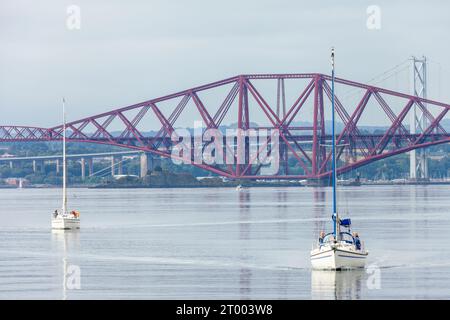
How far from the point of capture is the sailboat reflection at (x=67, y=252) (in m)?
38.7

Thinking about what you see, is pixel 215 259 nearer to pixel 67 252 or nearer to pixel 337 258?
pixel 67 252

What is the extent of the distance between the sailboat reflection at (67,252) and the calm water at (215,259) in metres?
0.06

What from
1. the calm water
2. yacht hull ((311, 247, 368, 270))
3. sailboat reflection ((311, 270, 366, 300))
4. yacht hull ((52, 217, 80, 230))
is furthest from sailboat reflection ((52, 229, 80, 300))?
yacht hull ((311, 247, 368, 270))

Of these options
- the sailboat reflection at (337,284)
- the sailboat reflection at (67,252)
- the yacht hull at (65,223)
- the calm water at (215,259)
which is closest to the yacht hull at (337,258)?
the sailboat reflection at (337,284)

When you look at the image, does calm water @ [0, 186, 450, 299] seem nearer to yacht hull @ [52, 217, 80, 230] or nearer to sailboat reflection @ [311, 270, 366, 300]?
sailboat reflection @ [311, 270, 366, 300]

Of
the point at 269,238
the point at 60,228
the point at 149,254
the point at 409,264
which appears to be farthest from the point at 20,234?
the point at 409,264

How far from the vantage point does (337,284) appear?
37.5 meters

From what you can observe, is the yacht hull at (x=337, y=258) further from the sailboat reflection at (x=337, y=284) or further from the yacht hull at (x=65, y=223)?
the yacht hull at (x=65, y=223)

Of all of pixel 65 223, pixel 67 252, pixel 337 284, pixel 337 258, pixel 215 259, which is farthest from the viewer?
pixel 65 223

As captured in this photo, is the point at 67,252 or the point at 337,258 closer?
the point at 337,258

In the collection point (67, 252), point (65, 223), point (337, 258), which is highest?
point (337, 258)

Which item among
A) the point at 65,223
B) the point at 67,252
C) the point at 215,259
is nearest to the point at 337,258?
the point at 215,259

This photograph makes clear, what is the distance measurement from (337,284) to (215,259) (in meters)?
10.5
